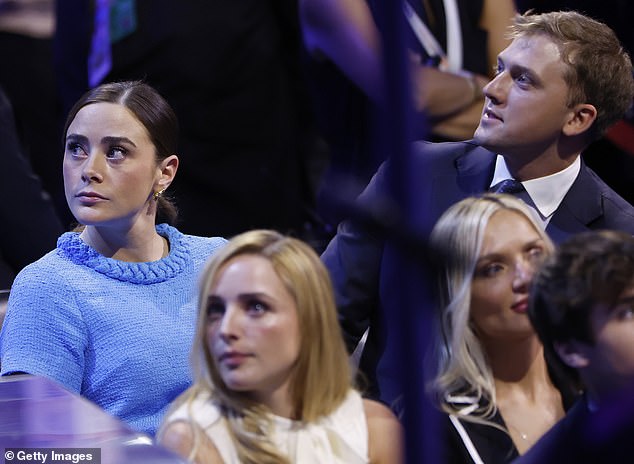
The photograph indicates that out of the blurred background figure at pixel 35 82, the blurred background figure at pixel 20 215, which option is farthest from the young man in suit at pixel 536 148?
the blurred background figure at pixel 35 82

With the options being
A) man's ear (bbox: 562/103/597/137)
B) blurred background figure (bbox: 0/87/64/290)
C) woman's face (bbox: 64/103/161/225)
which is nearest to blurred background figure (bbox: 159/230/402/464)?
woman's face (bbox: 64/103/161/225)

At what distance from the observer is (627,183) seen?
6.94 feet

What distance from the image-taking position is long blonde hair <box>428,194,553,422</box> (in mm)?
1191

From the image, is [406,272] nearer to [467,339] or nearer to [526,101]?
[467,339]

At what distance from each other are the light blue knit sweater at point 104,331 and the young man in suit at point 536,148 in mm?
223

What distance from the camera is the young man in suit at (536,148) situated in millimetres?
1507

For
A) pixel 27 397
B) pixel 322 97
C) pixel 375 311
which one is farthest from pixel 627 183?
pixel 27 397

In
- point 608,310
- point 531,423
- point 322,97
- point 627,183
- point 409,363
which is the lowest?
point 627,183

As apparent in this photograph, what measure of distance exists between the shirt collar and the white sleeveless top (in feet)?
1.68

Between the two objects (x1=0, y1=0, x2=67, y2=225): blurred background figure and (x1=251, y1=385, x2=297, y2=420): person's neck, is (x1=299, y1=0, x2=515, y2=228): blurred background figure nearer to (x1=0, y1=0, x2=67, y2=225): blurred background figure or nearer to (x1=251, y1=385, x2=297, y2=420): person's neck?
(x1=251, y1=385, x2=297, y2=420): person's neck

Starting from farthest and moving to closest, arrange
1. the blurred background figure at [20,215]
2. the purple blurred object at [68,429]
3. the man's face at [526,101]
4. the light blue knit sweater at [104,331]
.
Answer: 1. the blurred background figure at [20,215]
2. the man's face at [526,101]
3. the light blue knit sweater at [104,331]
4. the purple blurred object at [68,429]

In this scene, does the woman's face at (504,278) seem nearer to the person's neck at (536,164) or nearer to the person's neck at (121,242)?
the person's neck at (536,164)

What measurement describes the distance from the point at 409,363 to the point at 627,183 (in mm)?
1638

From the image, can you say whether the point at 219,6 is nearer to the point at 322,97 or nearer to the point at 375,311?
the point at 322,97
